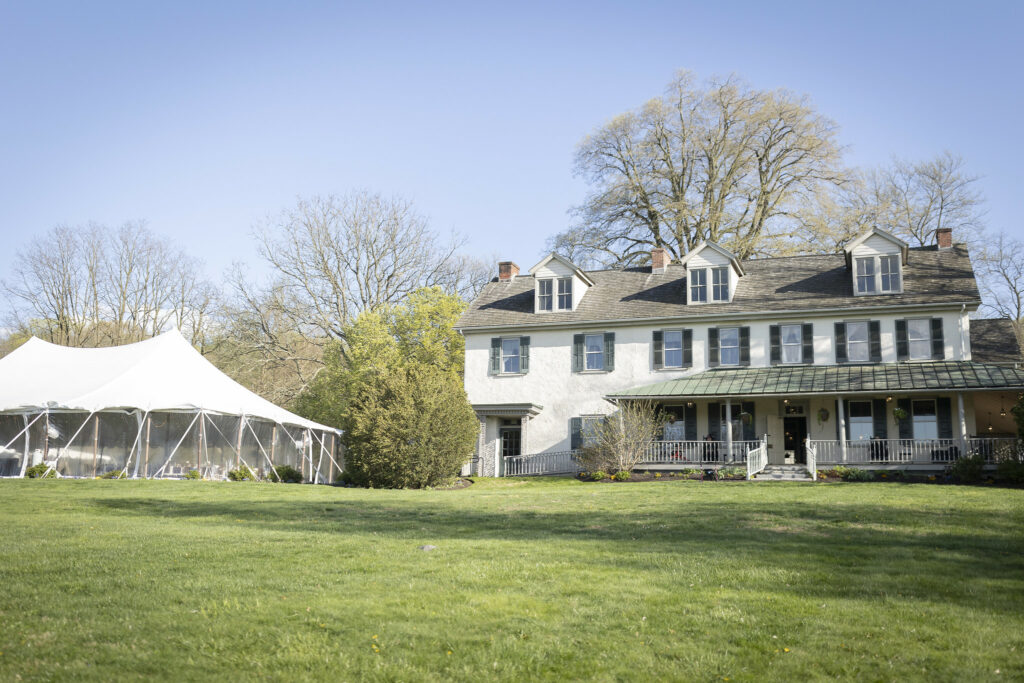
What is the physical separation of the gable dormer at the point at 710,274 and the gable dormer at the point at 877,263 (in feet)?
12.3

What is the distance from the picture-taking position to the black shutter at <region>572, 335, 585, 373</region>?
95.6 feet

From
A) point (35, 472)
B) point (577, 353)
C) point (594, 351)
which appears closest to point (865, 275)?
point (594, 351)

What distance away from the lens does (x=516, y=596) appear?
276 inches

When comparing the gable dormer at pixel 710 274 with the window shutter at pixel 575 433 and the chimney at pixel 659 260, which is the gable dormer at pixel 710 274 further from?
the window shutter at pixel 575 433

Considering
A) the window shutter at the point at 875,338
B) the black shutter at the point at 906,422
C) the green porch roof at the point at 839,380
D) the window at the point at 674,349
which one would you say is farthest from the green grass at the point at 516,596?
the window at the point at 674,349

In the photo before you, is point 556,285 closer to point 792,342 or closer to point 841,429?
point 792,342

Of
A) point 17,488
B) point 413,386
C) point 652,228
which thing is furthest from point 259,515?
point 652,228

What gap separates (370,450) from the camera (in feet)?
72.0

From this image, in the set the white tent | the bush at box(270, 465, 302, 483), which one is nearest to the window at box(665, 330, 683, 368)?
the white tent

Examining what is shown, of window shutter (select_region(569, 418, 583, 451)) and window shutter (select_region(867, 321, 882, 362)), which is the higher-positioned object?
window shutter (select_region(867, 321, 882, 362))

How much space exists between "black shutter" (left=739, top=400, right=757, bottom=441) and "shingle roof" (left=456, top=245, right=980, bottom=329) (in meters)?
3.08

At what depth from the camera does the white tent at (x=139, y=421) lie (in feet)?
76.9

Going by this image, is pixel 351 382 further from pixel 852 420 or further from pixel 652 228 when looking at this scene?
pixel 852 420

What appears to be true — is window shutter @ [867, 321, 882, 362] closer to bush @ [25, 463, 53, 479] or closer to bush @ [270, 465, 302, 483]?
bush @ [270, 465, 302, 483]
